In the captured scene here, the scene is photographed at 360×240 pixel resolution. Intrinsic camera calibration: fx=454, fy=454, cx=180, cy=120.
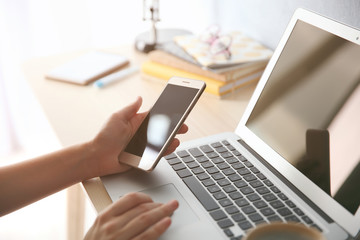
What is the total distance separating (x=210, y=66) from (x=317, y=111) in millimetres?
371

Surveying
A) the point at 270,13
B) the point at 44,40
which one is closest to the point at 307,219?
the point at 270,13

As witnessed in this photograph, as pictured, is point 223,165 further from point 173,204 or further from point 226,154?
point 173,204

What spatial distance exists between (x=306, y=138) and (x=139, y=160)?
284mm

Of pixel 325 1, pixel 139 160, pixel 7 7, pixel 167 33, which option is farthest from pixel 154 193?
pixel 7 7

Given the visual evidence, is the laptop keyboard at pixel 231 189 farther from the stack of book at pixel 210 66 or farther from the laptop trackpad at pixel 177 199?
the stack of book at pixel 210 66

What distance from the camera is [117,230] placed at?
63 cm

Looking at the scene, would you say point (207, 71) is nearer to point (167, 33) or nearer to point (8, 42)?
point (167, 33)

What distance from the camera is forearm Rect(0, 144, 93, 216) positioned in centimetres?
77

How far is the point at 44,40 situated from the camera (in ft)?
6.13

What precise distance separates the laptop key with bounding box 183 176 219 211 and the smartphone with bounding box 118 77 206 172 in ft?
0.21

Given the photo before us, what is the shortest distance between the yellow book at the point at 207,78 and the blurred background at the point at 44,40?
13.4 inches

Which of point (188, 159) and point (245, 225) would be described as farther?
point (188, 159)

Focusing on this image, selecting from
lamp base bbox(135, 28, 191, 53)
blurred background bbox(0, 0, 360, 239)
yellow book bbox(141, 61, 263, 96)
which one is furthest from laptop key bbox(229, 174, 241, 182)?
blurred background bbox(0, 0, 360, 239)

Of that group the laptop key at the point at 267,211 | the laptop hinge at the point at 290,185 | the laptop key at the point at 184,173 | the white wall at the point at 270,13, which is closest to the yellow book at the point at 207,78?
the white wall at the point at 270,13
